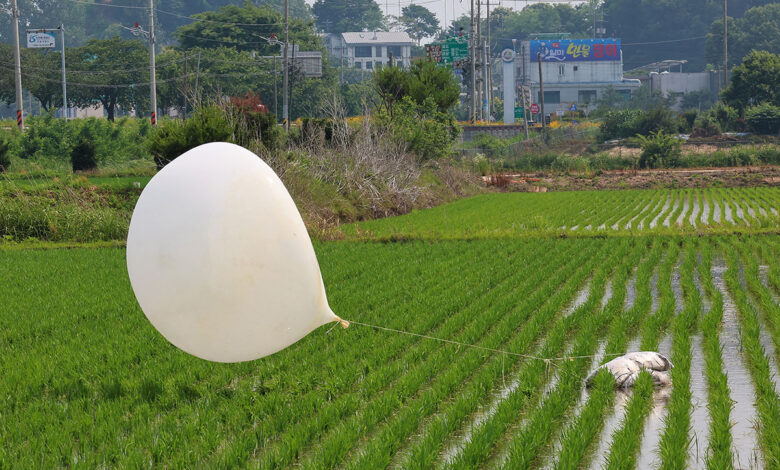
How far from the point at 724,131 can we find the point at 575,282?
51277mm

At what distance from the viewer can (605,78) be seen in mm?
99688

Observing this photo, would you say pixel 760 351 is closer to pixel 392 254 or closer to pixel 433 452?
pixel 433 452

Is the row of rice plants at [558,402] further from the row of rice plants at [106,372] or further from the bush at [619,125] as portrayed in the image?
the bush at [619,125]

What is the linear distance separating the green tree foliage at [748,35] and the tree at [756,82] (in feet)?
150

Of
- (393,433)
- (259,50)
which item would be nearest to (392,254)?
(393,433)

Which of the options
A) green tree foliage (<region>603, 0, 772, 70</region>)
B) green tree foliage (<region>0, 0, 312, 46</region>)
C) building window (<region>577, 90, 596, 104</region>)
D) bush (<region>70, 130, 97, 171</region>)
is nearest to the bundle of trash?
bush (<region>70, 130, 97, 171</region>)

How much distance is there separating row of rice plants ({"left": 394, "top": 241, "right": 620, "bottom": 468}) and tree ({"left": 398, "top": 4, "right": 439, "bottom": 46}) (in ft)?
466

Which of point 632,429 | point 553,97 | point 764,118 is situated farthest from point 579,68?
point 632,429

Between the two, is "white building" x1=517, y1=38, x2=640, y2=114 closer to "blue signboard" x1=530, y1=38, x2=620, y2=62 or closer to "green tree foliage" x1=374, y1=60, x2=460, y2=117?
"blue signboard" x1=530, y1=38, x2=620, y2=62

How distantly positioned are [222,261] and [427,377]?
2355 mm

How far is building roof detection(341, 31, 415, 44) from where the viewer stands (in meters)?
136

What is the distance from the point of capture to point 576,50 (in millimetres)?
99688

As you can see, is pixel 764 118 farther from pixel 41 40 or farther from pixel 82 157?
pixel 41 40

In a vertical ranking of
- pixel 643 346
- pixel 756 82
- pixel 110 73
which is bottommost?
pixel 643 346
